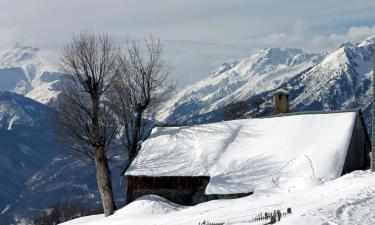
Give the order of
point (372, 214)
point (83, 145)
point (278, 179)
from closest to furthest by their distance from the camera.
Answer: point (372, 214) < point (278, 179) < point (83, 145)

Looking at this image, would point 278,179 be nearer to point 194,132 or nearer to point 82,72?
point 194,132

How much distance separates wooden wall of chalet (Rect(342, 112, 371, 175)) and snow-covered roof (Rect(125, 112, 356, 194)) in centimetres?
92

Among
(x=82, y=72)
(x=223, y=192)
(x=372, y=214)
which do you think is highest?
(x=82, y=72)

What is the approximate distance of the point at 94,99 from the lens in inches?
1807

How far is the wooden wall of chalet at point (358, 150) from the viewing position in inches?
1613

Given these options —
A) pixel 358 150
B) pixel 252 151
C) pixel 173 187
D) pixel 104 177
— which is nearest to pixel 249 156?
pixel 252 151

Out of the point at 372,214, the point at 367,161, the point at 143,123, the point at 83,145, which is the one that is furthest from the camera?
the point at 143,123

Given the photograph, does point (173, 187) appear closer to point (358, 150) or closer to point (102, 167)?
point (102, 167)

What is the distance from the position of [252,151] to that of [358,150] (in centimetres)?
744

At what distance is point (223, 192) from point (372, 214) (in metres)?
17.8

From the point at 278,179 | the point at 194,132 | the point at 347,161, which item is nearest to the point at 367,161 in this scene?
the point at 347,161

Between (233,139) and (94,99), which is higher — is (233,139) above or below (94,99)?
below

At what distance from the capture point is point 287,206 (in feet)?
92.4

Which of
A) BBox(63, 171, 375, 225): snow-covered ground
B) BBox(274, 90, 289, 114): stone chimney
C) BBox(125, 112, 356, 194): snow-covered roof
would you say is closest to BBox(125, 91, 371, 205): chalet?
BBox(125, 112, 356, 194): snow-covered roof
